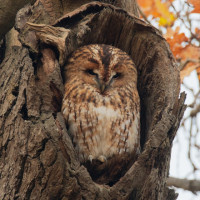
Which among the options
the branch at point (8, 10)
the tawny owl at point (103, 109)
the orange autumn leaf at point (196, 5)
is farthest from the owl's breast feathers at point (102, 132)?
the orange autumn leaf at point (196, 5)

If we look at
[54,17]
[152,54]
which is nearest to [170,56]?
[152,54]

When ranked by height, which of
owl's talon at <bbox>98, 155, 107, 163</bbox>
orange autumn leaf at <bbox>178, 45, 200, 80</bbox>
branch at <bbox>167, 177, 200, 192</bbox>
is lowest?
branch at <bbox>167, 177, 200, 192</bbox>

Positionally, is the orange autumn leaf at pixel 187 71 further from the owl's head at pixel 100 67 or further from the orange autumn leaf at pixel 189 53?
the owl's head at pixel 100 67

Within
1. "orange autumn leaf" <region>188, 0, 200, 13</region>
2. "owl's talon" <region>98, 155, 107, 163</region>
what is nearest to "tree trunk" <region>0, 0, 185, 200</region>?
"owl's talon" <region>98, 155, 107, 163</region>

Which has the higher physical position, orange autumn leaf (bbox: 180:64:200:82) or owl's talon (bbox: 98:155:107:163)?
orange autumn leaf (bbox: 180:64:200:82)

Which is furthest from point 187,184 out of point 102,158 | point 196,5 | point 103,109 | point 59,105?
point 196,5

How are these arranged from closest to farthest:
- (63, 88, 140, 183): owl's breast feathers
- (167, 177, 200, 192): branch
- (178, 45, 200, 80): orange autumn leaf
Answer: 1. (63, 88, 140, 183): owl's breast feathers
2. (167, 177, 200, 192): branch
3. (178, 45, 200, 80): orange autumn leaf

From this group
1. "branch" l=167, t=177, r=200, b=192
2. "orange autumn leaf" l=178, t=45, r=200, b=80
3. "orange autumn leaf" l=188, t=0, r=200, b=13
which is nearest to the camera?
"branch" l=167, t=177, r=200, b=192

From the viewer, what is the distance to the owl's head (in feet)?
9.95

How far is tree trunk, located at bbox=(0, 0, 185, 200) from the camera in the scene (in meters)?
2.13

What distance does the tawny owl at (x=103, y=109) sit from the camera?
109 inches

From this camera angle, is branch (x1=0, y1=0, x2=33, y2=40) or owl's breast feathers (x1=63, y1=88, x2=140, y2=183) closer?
owl's breast feathers (x1=63, y1=88, x2=140, y2=183)

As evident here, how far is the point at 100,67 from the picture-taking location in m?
3.03

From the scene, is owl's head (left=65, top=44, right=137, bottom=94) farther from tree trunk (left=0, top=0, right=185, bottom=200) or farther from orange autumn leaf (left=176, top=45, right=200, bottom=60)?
orange autumn leaf (left=176, top=45, right=200, bottom=60)
